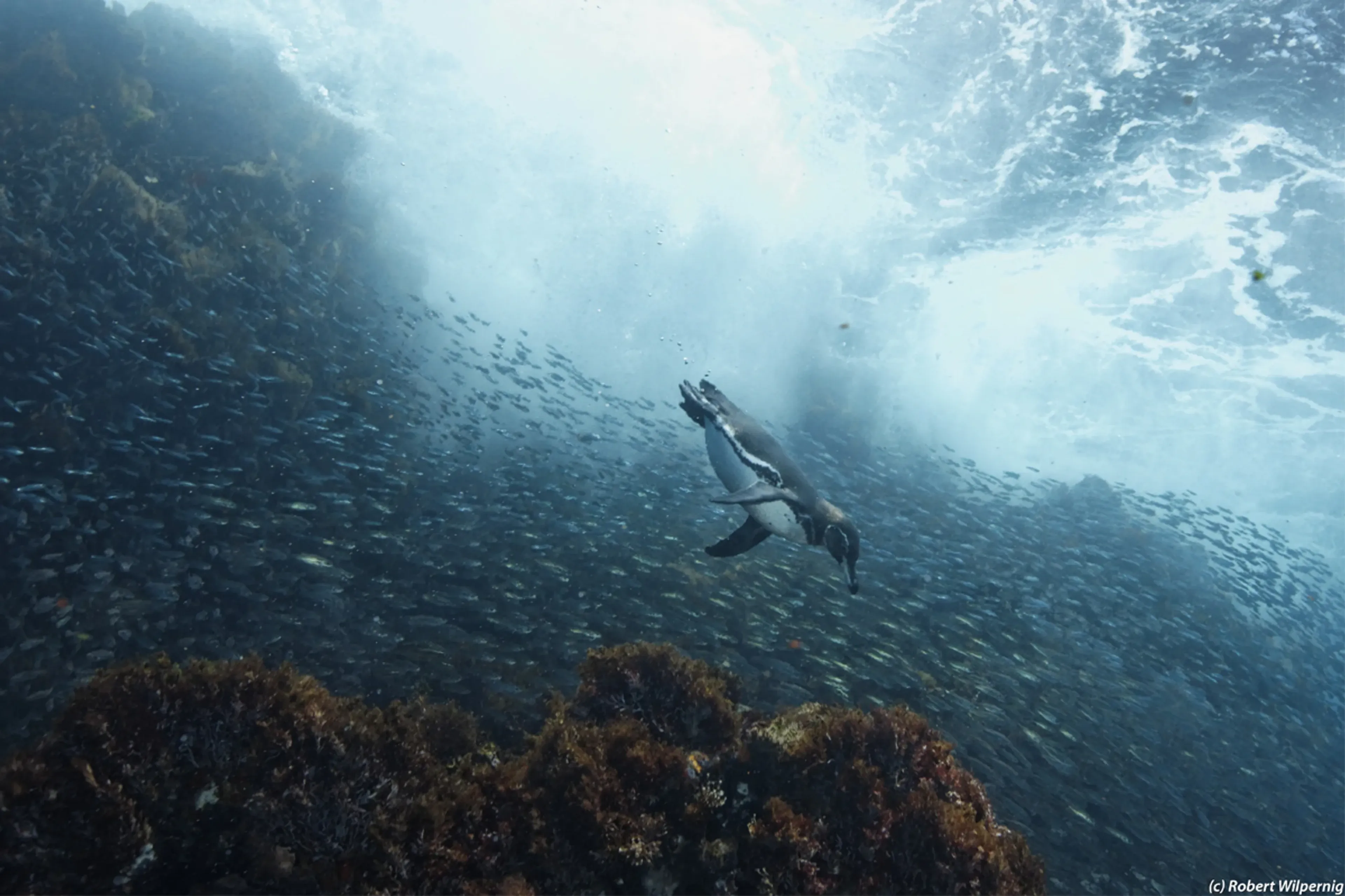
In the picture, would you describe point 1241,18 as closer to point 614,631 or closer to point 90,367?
point 614,631

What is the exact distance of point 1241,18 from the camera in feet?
46.1

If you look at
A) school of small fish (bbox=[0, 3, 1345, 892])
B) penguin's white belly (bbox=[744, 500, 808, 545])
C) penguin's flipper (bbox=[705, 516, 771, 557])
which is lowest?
school of small fish (bbox=[0, 3, 1345, 892])

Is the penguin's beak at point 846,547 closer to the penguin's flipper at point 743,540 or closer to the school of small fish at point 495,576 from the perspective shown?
the penguin's flipper at point 743,540

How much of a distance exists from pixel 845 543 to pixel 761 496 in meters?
0.97

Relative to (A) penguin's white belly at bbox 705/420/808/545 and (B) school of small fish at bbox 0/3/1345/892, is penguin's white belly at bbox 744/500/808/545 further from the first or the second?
(B) school of small fish at bbox 0/3/1345/892

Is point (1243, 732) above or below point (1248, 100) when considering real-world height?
below

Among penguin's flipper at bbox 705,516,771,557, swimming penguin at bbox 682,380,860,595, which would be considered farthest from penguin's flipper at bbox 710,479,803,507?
penguin's flipper at bbox 705,516,771,557

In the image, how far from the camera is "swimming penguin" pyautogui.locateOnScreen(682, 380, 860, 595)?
6141mm

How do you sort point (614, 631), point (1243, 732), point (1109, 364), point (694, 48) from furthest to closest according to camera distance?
point (1109, 364), point (694, 48), point (1243, 732), point (614, 631)

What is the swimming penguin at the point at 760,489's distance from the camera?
6.14m

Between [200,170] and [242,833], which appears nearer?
[242,833]

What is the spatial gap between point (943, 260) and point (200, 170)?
3218 cm

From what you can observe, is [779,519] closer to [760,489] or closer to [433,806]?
[760,489]

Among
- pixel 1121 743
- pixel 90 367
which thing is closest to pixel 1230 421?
pixel 1121 743
